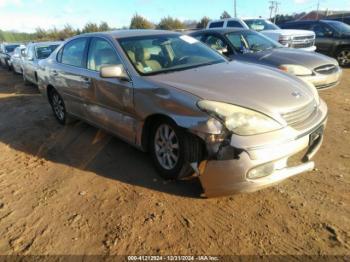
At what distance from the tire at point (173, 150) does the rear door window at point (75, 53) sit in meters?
1.94

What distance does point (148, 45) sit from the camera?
169 inches

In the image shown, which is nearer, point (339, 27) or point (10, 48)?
point (339, 27)

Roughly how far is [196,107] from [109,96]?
1623mm

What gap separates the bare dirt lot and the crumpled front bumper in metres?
0.30

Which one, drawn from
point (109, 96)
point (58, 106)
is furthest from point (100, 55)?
point (58, 106)

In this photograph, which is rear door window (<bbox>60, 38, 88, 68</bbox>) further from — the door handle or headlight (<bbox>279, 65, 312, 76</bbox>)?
headlight (<bbox>279, 65, 312, 76</bbox>)

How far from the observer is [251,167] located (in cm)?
284

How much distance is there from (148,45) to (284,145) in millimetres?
2287

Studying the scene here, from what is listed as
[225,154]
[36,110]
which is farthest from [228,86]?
[36,110]

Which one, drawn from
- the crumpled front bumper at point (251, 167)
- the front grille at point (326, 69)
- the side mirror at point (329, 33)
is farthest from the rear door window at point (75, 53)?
the side mirror at point (329, 33)

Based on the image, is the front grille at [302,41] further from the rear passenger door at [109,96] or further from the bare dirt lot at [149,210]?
the rear passenger door at [109,96]

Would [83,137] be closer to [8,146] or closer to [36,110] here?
[8,146]

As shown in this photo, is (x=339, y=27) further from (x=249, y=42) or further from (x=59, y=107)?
(x=59, y=107)

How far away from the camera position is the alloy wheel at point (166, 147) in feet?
11.4
